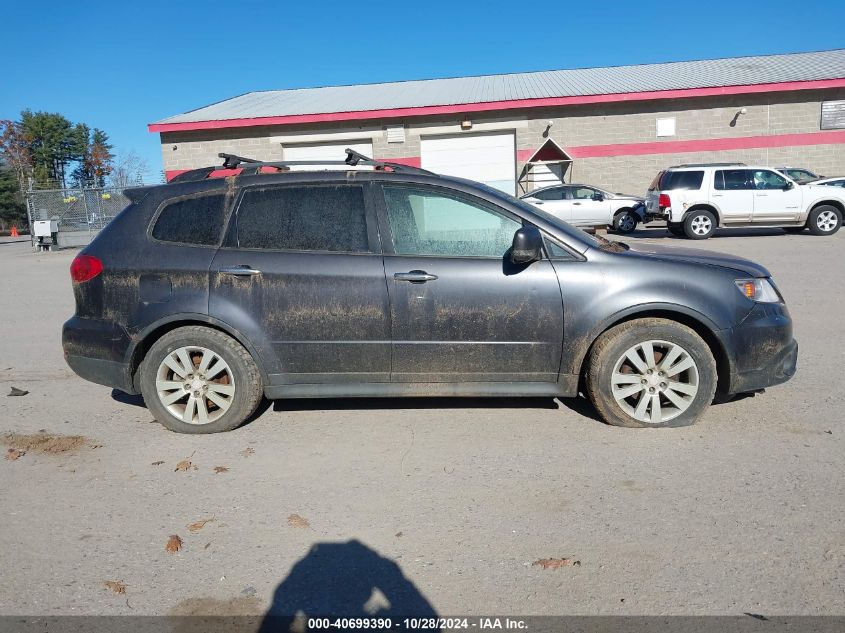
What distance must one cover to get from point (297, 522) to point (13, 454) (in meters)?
2.29

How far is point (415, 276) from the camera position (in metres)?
4.27

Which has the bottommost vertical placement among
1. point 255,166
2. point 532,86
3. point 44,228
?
point 44,228

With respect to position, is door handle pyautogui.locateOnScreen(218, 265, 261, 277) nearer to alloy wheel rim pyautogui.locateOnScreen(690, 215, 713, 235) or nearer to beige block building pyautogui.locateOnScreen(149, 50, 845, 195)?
alloy wheel rim pyautogui.locateOnScreen(690, 215, 713, 235)

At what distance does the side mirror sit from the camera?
13.4ft

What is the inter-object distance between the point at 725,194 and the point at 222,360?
1523 cm

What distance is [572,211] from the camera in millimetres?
18906

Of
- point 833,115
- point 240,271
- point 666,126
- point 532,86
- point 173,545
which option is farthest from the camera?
point 532,86

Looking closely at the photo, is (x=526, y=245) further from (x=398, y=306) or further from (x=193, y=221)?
(x=193, y=221)

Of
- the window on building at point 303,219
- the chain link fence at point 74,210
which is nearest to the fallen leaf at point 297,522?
the window on building at point 303,219

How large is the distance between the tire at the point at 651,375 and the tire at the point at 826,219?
48.1ft

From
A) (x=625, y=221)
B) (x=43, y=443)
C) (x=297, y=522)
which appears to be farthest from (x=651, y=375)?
(x=625, y=221)

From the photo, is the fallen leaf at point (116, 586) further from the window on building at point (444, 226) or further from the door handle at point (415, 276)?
the window on building at point (444, 226)

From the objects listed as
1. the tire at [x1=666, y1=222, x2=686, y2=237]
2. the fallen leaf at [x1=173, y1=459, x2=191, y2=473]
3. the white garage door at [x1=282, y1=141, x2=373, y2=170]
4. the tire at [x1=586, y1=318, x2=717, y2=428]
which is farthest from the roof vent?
the fallen leaf at [x1=173, y1=459, x2=191, y2=473]

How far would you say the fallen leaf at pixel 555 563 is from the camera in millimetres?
2852
